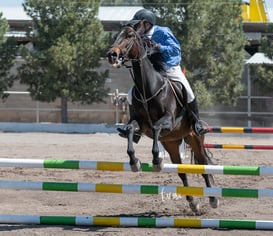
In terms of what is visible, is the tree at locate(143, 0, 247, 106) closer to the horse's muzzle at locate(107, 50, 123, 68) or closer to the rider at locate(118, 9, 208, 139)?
the rider at locate(118, 9, 208, 139)

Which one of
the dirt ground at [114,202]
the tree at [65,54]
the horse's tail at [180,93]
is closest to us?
the dirt ground at [114,202]

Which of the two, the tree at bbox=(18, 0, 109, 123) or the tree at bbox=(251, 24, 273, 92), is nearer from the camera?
the tree at bbox=(251, 24, 273, 92)

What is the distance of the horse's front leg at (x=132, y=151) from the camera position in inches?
299

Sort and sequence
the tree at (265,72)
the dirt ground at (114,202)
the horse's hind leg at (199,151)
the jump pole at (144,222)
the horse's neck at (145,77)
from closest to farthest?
the jump pole at (144,222)
the dirt ground at (114,202)
the horse's neck at (145,77)
the horse's hind leg at (199,151)
the tree at (265,72)

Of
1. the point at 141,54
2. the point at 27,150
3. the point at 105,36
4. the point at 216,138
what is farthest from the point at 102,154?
the point at 105,36

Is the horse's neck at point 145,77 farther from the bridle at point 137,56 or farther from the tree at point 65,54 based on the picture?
the tree at point 65,54

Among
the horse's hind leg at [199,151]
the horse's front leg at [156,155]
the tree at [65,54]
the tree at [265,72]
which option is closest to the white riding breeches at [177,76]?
the horse's hind leg at [199,151]

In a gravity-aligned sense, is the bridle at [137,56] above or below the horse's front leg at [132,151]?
above

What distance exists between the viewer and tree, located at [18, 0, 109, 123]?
27.6 meters

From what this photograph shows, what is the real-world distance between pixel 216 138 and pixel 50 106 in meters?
9.73

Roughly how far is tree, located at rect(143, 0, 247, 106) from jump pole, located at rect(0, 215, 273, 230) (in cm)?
1988

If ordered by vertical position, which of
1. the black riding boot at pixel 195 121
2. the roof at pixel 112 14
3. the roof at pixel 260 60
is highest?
the roof at pixel 112 14

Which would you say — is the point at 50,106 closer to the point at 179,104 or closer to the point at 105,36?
the point at 105,36

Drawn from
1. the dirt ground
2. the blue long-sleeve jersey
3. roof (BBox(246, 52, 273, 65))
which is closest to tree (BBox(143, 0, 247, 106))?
roof (BBox(246, 52, 273, 65))
